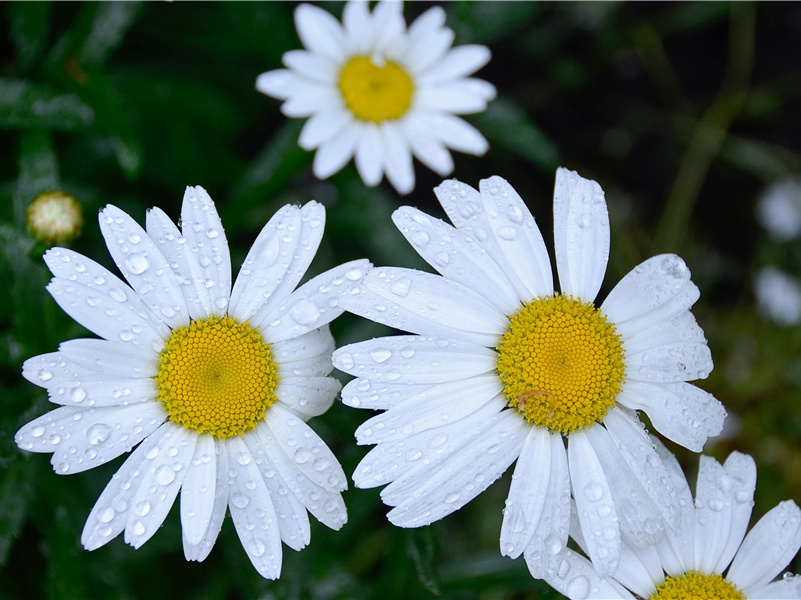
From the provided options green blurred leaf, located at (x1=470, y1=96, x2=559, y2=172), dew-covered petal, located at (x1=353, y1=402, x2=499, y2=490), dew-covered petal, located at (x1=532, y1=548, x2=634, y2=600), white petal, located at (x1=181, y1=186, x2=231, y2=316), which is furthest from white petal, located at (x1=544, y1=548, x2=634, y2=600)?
green blurred leaf, located at (x1=470, y1=96, x2=559, y2=172)

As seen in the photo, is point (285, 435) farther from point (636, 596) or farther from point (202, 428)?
point (636, 596)

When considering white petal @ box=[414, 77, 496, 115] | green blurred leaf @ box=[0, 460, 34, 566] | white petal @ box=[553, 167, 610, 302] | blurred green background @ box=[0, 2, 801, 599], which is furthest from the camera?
white petal @ box=[414, 77, 496, 115]

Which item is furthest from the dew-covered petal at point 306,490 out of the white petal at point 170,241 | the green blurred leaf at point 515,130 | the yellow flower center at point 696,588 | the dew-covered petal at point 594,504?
the green blurred leaf at point 515,130

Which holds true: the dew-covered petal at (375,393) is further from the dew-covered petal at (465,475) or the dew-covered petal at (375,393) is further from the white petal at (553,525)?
the white petal at (553,525)

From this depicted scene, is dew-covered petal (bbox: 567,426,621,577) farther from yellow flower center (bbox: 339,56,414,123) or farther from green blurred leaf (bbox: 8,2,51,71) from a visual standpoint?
green blurred leaf (bbox: 8,2,51,71)

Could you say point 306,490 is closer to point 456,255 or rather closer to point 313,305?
point 313,305

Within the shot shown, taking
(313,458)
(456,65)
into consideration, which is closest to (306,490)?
(313,458)

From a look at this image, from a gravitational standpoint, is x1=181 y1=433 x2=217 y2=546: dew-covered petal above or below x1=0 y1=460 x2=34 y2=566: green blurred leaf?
above
